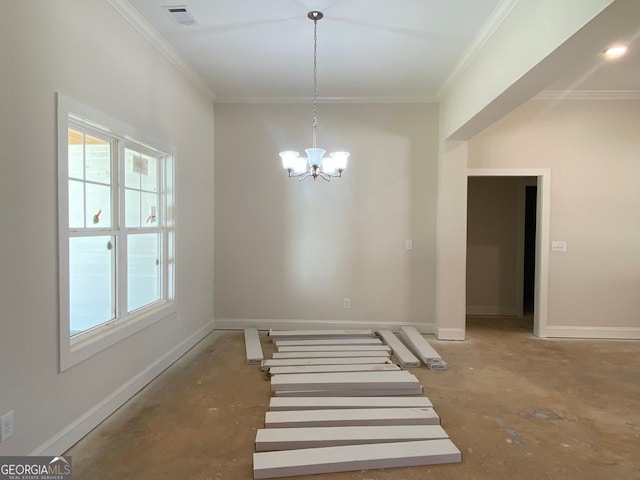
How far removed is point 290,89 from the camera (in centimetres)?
453

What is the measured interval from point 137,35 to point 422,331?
4358 millimetres

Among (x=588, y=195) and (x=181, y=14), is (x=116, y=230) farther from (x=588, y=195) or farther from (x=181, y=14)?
(x=588, y=195)

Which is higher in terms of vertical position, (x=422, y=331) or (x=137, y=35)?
(x=137, y=35)

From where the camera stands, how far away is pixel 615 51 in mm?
3363

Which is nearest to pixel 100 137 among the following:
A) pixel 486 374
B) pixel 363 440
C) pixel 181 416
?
pixel 181 416

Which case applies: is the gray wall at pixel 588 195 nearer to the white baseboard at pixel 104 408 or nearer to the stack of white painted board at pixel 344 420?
the stack of white painted board at pixel 344 420

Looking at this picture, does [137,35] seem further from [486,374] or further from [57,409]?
[486,374]

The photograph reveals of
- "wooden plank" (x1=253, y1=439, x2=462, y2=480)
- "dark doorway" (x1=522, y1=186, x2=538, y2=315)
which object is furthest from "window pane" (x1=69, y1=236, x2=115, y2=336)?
"dark doorway" (x1=522, y1=186, x2=538, y2=315)

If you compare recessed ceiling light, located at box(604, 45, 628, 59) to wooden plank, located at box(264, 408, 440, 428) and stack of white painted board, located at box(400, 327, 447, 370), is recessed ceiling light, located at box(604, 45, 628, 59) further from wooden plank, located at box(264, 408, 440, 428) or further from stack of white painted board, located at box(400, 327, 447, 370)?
wooden plank, located at box(264, 408, 440, 428)

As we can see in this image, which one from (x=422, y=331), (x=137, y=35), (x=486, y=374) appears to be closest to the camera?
(x=137, y=35)

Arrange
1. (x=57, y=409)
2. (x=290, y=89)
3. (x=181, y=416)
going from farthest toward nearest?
(x=290, y=89), (x=181, y=416), (x=57, y=409)

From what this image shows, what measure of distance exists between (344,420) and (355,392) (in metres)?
0.52

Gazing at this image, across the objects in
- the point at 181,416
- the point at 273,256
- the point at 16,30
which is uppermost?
the point at 16,30

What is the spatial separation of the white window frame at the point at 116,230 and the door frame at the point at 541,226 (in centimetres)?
357
